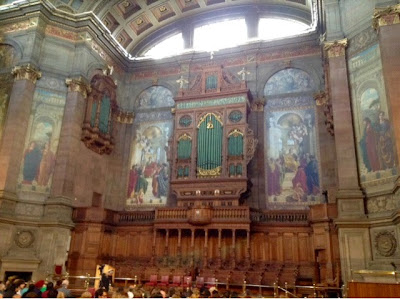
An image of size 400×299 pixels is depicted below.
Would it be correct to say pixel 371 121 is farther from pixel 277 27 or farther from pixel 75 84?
pixel 75 84

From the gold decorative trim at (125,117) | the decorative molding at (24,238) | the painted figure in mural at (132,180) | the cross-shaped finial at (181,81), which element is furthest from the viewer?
the gold decorative trim at (125,117)

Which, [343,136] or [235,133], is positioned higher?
[235,133]

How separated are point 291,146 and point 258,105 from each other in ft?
9.64

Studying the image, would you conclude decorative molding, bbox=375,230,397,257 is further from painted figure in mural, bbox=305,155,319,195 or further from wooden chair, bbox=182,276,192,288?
wooden chair, bbox=182,276,192,288

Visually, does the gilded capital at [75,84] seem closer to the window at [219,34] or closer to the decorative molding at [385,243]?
the window at [219,34]

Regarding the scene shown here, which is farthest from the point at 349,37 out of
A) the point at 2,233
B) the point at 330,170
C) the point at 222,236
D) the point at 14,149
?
the point at 2,233

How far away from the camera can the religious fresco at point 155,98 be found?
22.2m

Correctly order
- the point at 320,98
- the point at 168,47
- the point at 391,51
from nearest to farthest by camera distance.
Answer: the point at 391,51
the point at 320,98
the point at 168,47

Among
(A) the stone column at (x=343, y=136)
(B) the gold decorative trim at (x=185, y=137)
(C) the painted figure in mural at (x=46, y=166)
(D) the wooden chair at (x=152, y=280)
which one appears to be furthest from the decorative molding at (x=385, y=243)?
(C) the painted figure in mural at (x=46, y=166)

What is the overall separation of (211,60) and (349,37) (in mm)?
8629

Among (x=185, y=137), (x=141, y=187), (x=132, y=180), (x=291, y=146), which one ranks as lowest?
(x=141, y=187)

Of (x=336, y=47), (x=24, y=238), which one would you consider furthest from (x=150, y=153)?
(x=336, y=47)

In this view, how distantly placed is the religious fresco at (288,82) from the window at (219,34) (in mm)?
4042

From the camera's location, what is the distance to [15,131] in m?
16.5
